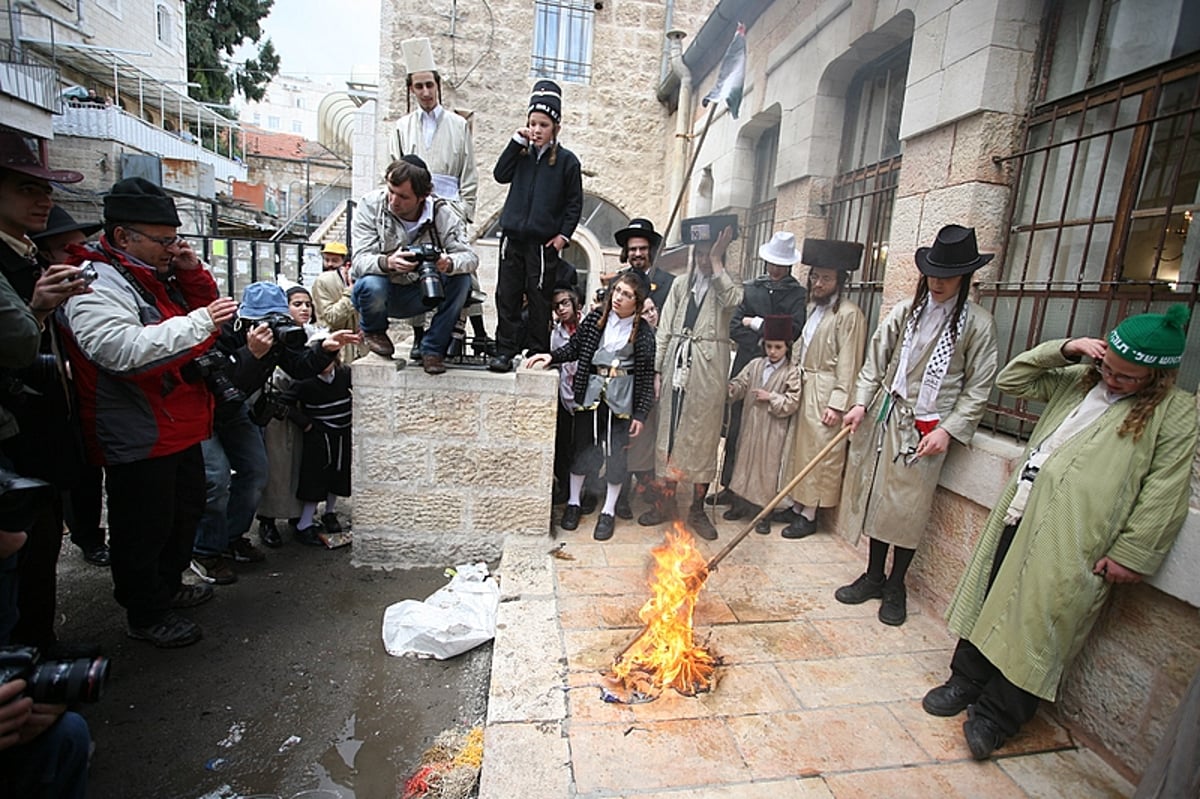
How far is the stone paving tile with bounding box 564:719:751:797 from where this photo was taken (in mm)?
2338

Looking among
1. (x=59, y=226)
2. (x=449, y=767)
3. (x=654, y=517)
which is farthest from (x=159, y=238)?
(x=654, y=517)

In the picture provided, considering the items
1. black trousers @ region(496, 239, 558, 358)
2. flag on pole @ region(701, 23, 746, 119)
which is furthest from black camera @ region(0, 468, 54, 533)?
flag on pole @ region(701, 23, 746, 119)

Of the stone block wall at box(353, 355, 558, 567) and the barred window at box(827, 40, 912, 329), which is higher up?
the barred window at box(827, 40, 912, 329)

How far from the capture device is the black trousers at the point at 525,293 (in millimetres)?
4773

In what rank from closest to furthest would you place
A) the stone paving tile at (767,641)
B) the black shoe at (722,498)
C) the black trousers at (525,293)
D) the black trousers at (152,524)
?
the black trousers at (152,524)
the stone paving tile at (767,641)
the black trousers at (525,293)
the black shoe at (722,498)

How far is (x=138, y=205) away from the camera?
292 cm

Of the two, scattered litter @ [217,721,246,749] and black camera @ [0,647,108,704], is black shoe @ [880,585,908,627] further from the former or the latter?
black camera @ [0,647,108,704]

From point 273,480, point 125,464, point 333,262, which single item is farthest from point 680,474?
point 333,262

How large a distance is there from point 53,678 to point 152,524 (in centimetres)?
182

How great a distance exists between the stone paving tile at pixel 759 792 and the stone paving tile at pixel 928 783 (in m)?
0.07

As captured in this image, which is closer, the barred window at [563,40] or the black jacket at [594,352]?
the black jacket at [594,352]

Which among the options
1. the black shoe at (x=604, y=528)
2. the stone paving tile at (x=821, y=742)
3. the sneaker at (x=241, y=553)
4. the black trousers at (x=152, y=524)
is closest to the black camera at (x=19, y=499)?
the black trousers at (x=152, y=524)

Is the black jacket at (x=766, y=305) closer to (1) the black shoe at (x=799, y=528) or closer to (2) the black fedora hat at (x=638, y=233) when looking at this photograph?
(2) the black fedora hat at (x=638, y=233)

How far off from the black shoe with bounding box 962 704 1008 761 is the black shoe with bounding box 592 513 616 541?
244 centimetres
